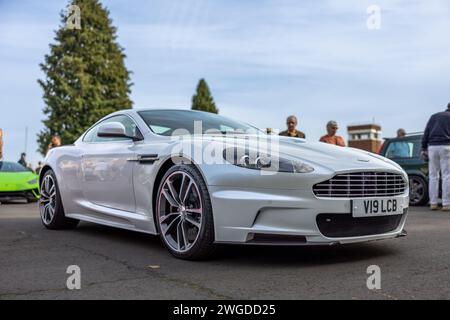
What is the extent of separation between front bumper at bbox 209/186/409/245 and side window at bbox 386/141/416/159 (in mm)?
7357

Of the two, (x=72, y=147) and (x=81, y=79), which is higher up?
(x=81, y=79)

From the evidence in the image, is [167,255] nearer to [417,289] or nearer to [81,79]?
[417,289]

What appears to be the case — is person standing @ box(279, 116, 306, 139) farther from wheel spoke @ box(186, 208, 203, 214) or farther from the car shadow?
wheel spoke @ box(186, 208, 203, 214)

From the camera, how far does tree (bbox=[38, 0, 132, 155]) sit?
36219mm

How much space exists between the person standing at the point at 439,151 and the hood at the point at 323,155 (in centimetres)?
471

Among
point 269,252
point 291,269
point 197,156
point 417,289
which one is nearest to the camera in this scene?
point 417,289

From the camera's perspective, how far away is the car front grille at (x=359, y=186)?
367 cm

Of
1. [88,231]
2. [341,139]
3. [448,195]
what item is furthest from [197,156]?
[448,195]

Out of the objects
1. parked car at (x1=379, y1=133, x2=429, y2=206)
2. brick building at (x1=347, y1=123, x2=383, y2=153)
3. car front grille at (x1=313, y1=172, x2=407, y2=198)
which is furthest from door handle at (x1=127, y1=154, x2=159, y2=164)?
brick building at (x1=347, y1=123, x2=383, y2=153)

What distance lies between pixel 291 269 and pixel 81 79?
115ft

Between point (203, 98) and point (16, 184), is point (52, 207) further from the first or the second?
point (203, 98)

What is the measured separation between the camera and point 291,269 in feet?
11.8

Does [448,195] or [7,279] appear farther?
[448,195]

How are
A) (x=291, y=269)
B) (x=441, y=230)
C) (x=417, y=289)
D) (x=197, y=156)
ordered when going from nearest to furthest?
(x=417, y=289), (x=291, y=269), (x=197, y=156), (x=441, y=230)
